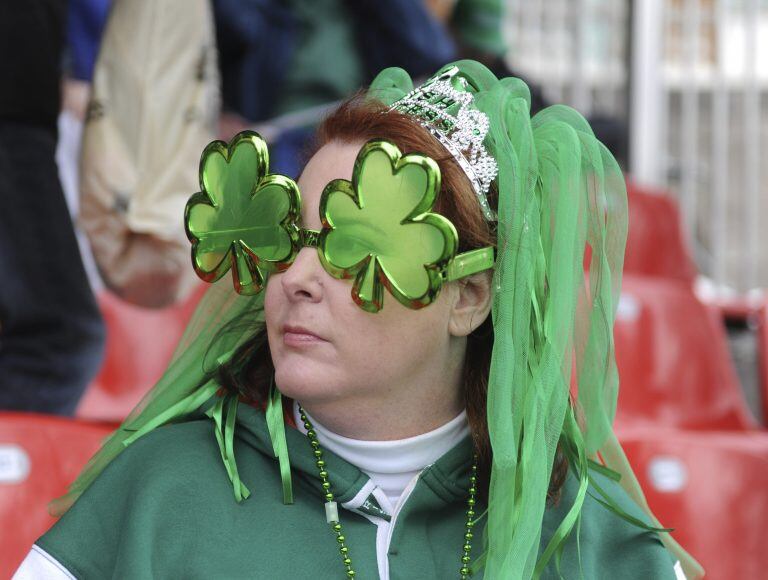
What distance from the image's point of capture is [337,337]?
1.63m

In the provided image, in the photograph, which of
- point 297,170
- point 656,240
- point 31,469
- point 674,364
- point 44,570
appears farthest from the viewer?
point 656,240

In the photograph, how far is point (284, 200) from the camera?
65.3 inches

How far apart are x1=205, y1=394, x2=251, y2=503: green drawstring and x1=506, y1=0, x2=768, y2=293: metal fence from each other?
4.38 metres

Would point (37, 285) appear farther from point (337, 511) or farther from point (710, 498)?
point (710, 498)

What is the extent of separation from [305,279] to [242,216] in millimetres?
135

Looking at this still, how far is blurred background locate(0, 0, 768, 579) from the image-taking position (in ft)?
9.00

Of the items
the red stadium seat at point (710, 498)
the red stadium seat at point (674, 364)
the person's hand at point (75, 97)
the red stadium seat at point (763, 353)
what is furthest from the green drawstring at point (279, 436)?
the red stadium seat at point (763, 353)

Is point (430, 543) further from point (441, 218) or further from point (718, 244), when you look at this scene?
point (718, 244)

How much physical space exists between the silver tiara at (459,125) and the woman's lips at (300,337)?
11.4 inches

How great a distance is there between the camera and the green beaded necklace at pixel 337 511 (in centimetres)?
167

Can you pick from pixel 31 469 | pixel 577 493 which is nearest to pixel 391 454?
pixel 577 493

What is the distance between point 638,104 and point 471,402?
4.35 meters

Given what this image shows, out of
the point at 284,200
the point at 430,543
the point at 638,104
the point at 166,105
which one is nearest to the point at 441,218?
the point at 284,200

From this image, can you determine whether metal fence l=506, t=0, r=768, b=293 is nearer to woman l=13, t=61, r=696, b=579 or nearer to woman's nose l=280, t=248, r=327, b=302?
woman l=13, t=61, r=696, b=579
